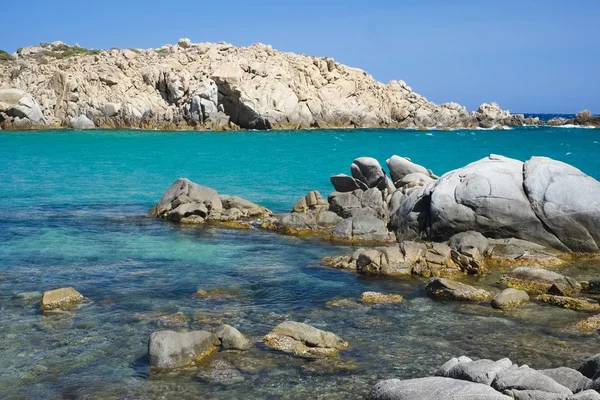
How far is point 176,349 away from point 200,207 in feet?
54.3

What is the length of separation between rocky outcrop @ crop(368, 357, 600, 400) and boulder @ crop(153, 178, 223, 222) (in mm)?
18788

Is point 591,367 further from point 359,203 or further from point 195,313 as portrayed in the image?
point 359,203

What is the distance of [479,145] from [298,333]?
271ft

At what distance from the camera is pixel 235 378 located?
1126 centimetres

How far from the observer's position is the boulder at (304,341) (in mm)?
12438

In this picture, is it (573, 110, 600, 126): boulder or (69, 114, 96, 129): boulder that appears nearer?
(69, 114, 96, 129): boulder

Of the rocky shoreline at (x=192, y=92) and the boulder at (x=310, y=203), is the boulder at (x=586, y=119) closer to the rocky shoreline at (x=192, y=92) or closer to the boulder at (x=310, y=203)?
the rocky shoreline at (x=192, y=92)

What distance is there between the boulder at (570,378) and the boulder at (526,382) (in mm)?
459

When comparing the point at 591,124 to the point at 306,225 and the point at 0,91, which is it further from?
the point at 306,225

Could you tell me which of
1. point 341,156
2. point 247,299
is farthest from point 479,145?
point 247,299

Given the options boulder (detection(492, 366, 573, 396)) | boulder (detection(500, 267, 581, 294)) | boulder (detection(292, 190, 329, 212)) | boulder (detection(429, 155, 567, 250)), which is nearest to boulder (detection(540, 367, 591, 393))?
boulder (detection(492, 366, 573, 396))

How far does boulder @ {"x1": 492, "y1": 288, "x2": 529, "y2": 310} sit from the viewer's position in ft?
51.4

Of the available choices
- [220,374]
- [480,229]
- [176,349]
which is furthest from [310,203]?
[220,374]

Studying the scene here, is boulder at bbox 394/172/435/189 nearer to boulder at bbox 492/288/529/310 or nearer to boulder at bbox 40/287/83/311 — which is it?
boulder at bbox 492/288/529/310
